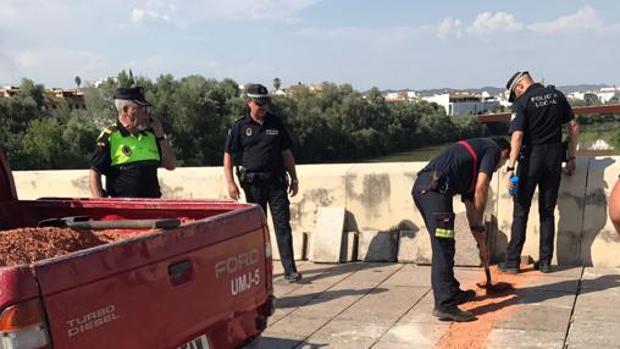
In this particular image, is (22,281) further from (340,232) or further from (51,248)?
(340,232)

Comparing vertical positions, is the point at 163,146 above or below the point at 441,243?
above

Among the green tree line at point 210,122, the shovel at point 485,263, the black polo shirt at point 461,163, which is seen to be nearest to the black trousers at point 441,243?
the black polo shirt at point 461,163

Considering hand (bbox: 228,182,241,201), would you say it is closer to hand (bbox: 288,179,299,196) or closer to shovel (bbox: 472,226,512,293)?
hand (bbox: 288,179,299,196)

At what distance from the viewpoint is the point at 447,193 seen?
5.09 m

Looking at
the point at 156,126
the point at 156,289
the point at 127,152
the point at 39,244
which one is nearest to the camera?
the point at 156,289

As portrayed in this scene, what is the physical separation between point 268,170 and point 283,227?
21.8 inches

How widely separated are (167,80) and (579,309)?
5768 cm

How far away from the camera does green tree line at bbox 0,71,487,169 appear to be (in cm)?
5228

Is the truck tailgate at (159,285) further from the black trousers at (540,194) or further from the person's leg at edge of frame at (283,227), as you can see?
the black trousers at (540,194)

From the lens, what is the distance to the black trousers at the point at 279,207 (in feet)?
20.9

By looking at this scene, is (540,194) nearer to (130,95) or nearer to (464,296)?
(464,296)

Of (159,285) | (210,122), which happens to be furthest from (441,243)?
(210,122)

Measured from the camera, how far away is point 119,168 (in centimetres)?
524

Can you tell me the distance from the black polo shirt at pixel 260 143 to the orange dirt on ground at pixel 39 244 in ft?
10.2
